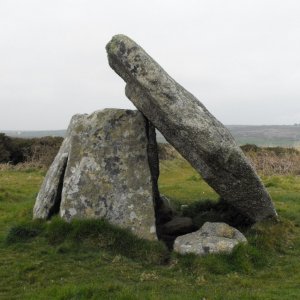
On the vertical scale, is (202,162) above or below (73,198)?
above

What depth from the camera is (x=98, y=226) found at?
34.2 ft

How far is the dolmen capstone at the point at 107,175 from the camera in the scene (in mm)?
10828

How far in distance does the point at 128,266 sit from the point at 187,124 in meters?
3.23

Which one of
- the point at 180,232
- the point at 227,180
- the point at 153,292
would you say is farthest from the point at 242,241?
the point at 153,292

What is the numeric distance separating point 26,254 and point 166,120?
13.8 feet

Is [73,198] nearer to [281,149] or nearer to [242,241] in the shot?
[242,241]

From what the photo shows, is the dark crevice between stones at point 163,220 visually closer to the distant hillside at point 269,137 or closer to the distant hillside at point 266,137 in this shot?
the distant hillside at point 266,137

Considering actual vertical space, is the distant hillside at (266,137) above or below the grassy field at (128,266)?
above

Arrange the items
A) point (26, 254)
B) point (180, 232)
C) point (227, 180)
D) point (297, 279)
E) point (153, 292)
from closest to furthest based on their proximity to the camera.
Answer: point (153, 292) < point (297, 279) < point (26, 254) < point (227, 180) < point (180, 232)

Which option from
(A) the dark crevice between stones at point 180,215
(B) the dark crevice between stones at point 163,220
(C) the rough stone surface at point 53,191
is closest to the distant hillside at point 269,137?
(A) the dark crevice between stones at point 180,215

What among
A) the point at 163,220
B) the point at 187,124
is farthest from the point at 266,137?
the point at 187,124

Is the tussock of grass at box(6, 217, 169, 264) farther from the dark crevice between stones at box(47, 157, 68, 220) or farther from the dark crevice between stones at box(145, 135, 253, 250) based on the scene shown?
the dark crevice between stones at box(145, 135, 253, 250)

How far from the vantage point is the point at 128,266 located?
30.0ft

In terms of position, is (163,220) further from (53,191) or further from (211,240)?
(53,191)
